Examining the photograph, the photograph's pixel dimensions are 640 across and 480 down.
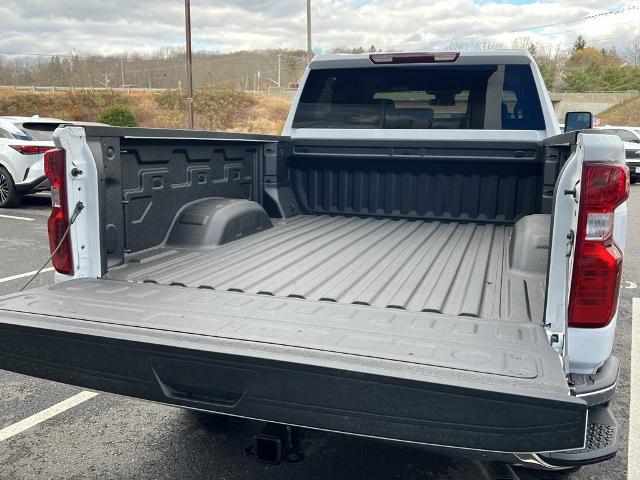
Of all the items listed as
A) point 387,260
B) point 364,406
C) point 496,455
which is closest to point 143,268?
point 387,260

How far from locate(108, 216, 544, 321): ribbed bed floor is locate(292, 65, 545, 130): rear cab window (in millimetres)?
980

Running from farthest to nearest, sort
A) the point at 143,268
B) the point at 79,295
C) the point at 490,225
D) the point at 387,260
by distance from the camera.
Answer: the point at 490,225 < the point at 387,260 < the point at 143,268 < the point at 79,295

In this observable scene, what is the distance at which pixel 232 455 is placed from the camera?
3061 millimetres

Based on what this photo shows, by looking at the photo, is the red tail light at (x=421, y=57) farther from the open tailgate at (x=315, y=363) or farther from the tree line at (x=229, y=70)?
the tree line at (x=229, y=70)

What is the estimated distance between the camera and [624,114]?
51406 mm

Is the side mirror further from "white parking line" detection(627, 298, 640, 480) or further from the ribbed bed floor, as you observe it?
"white parking line" detection(627, 298, 640, 480)

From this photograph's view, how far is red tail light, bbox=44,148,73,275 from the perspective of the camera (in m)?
2.56

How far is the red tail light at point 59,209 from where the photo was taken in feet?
8.41

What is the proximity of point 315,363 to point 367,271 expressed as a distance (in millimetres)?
1356

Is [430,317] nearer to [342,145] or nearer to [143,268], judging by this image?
[143,268]

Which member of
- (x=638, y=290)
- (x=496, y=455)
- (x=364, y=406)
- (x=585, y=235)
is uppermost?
(x=585, y=235)

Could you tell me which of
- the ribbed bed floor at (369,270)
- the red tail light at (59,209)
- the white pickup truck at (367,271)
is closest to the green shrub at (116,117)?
the white pickup truck at (367,271)

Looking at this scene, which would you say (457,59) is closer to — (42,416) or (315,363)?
(315,363)

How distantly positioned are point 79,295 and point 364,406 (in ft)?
4.39
